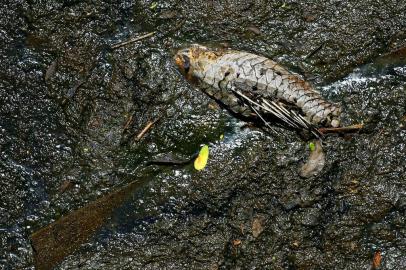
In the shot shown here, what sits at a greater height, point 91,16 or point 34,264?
A: point 91,16

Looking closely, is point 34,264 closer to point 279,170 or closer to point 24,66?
point 24,66

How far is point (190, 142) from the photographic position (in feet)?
12.3

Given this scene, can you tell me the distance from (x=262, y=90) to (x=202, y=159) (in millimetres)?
621

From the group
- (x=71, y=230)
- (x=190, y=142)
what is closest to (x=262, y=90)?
(x=190, y=142)

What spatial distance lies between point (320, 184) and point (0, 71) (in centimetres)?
241

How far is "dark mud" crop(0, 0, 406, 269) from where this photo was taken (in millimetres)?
3508

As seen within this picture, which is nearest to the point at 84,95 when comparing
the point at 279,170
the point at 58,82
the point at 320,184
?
the point at 58,82

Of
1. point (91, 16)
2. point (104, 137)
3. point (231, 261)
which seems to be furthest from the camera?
point (91, 16)

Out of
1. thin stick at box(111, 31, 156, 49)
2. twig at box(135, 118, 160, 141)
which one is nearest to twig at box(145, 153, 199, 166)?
twig at box(135, 118, 160, 141)

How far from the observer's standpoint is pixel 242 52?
3803 millimetres

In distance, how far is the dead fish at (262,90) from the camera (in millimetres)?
→ 3590

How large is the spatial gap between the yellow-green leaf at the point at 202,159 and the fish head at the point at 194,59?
0.52 metres

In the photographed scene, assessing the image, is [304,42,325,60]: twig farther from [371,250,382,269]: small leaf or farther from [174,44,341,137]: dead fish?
[371,250,382,269]: small leaf

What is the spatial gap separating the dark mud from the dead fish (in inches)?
4.6
